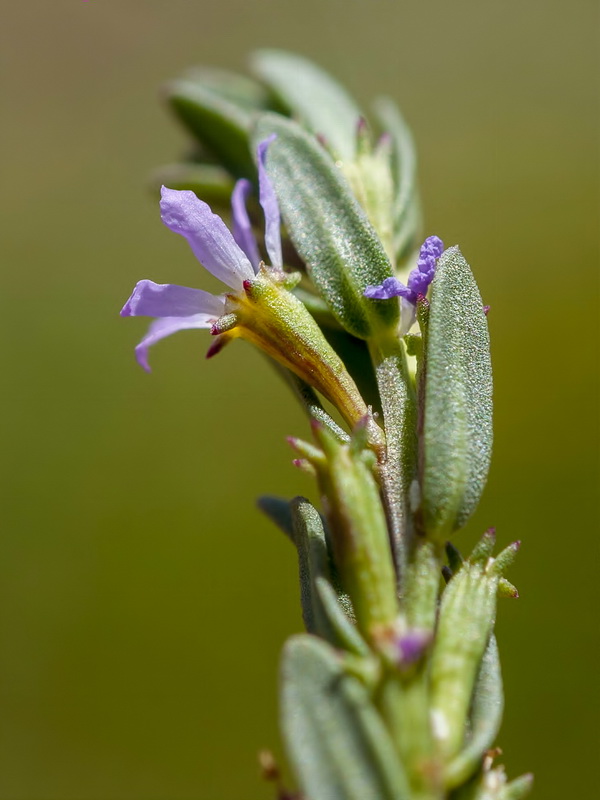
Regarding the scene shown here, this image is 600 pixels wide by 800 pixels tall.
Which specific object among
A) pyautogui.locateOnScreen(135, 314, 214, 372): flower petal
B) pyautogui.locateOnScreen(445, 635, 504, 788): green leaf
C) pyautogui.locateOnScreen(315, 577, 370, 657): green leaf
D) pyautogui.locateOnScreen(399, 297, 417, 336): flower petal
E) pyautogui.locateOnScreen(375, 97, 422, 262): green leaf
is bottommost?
pyautogui.locateOnScreen(445, 635, 504, 788): green leaf

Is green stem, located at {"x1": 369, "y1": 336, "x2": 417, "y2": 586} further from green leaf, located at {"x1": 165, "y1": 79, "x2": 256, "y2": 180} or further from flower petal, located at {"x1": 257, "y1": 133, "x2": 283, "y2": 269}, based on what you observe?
green leaf, located at {"x1": 165, "y1": 79, "x2": 256, "y2": 180}

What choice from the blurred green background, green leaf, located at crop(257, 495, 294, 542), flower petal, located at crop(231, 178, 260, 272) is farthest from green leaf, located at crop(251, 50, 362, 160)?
the blurred green background

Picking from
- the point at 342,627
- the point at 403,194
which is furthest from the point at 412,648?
the point at 403,194

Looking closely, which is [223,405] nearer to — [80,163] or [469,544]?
[469,544]

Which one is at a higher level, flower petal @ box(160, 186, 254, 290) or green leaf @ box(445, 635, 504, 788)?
flower petal @ box(160, 186, 254, 290)

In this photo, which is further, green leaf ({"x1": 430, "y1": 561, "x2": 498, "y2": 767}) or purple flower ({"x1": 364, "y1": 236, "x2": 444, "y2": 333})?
purple flower ({"x1": 364, "y1": 236, "x2": 444, "y2": 333})

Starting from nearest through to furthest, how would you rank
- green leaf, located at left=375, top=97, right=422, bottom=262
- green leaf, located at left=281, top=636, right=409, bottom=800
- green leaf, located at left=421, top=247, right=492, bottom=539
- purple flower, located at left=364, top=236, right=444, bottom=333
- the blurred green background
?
green leaf, located at left=281, top=636, right=409, bottom=800 < green leaf, located at left=421, top=247, right=492, bottom=539 < purple flower, located at left=364, top=236, right=444, bottom=333 < green leaf, located at left=375, top=97, right=422, bottom=262 < the blurred green background

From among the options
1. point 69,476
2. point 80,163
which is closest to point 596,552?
point 69,476

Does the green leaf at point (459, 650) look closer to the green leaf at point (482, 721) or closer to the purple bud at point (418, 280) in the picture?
the green leaf at point (482, 721)
